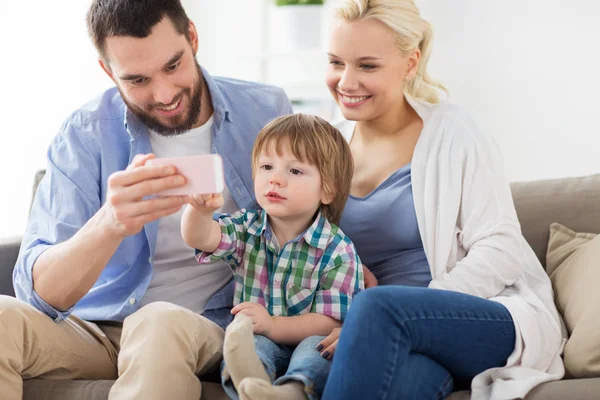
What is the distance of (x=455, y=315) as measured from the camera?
1.69 metres

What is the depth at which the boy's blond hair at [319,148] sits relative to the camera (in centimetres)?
190

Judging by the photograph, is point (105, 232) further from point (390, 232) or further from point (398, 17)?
point (398, 17)

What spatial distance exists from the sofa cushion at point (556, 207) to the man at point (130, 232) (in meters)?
0.71

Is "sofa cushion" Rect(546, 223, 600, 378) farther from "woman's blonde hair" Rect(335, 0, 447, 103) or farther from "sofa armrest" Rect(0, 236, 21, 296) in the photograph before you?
"sofa armrest" Rect(0, 236, 21, 296)

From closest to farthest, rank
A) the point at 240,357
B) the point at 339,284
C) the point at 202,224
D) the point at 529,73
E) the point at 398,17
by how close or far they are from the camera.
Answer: the point at 240,357 < the point at 202,224 < the point at 339,284 < the point at 398,17 < the point at 529,73

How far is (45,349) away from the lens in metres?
1.81

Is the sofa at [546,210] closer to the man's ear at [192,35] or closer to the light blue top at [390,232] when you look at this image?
the light blue top at [390,232]

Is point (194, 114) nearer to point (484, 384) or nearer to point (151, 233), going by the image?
point (151, 233)

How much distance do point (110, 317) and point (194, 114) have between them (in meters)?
0.53

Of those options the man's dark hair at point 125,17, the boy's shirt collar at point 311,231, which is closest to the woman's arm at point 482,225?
the boy's shirt collar at point 311,231

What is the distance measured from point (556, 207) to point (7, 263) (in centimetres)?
148

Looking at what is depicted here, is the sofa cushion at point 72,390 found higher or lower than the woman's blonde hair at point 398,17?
lower

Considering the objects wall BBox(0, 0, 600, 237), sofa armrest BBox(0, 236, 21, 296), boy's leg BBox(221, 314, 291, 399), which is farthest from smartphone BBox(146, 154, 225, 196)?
wall BBox(0, 0, 600, 237)

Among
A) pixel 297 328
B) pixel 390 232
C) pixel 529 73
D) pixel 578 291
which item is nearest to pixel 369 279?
Result: pixel 390 232
